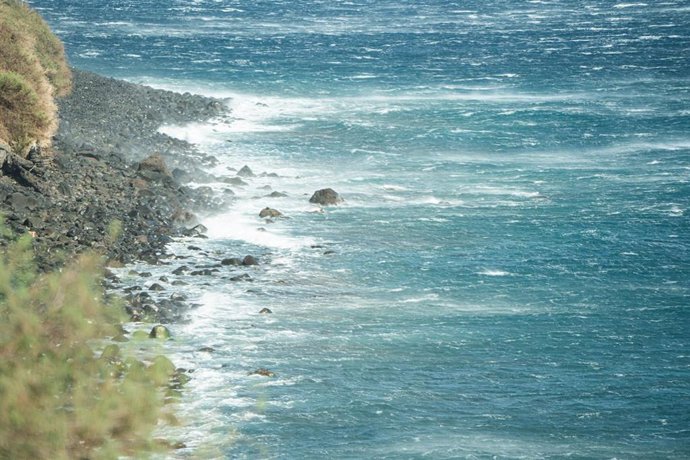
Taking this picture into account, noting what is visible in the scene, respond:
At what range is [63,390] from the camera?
33.5 ft

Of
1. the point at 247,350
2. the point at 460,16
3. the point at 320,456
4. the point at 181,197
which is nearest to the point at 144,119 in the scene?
the point at 181,197

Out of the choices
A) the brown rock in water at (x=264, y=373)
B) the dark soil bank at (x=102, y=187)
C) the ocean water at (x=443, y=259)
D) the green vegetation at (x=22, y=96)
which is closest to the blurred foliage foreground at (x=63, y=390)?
the ocean water at (x=443, y=259)

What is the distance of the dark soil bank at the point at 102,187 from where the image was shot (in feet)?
118

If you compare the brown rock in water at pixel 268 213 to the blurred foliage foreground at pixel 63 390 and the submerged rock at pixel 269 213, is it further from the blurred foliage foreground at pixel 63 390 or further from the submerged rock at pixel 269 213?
the blurred foliage foreground at pixel 63 390

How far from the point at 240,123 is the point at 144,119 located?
22.7ft

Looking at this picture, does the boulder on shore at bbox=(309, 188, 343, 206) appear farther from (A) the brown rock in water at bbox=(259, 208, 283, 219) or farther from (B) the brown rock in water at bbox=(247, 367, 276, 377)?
(B) the brown rock in water at bbox=(247, 367, 276, 377)

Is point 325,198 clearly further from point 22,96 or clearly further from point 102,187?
point 22,96

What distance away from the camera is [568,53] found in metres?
90.9

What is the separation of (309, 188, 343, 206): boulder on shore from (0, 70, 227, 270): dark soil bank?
4386 mm

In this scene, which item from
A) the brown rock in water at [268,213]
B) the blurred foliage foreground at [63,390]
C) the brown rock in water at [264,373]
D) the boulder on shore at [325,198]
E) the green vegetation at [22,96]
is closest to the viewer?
the blurred foliage foreground at [63,390]

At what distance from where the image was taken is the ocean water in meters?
26.7

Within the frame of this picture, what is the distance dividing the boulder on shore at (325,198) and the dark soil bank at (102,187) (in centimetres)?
439

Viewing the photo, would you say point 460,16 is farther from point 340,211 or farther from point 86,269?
point 86,269

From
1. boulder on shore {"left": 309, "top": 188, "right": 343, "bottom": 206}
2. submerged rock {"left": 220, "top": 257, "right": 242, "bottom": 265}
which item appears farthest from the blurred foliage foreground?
boulder on shore {"left": 309, "top": 188, "right": 343, "bottom": 206}
